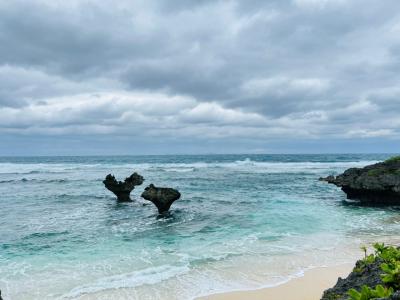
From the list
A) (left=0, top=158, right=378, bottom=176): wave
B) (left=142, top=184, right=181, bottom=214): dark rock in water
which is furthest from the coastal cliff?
(left=0, top=158, right=378, bottom=176): wave

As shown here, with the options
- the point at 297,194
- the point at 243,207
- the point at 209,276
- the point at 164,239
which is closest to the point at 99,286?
the point at 209,276

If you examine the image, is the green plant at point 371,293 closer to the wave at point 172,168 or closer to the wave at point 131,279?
the wave at point 131,279

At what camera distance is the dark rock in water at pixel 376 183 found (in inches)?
1029

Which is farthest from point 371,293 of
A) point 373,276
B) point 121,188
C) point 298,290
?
point 121,188

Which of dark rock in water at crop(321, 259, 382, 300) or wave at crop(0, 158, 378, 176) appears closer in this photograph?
dark rock in water at crop(321, 259, 382, 300)

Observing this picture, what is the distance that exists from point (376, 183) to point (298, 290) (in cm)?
1824

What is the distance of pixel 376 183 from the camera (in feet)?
86.8

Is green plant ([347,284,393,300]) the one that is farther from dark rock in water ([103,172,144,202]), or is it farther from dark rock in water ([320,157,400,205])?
dark rock in water ([103,172,144,202])

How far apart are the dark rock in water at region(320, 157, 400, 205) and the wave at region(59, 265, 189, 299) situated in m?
18.5

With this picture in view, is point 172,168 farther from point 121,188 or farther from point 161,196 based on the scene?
point 161,196

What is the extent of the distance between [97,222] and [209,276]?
12.1m

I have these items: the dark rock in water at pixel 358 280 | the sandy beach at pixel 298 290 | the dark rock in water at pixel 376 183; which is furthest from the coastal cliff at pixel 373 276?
the dark rock in water at pixel 376 183

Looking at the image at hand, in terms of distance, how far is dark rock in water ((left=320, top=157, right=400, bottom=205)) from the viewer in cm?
2612

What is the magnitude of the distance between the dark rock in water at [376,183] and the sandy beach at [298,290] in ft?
52.3
